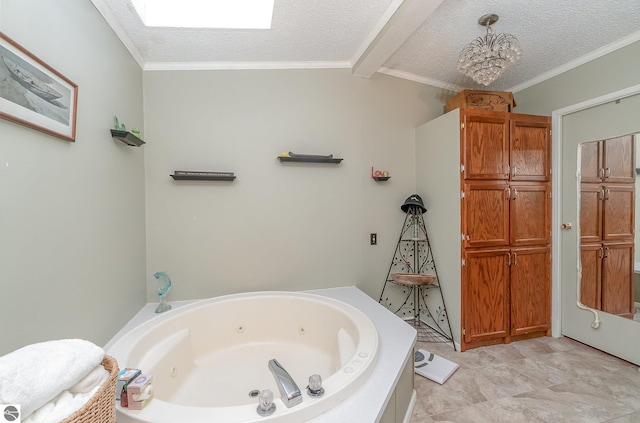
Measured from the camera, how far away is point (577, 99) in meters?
2.32

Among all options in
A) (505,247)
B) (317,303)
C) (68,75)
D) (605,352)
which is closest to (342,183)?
(317,303)

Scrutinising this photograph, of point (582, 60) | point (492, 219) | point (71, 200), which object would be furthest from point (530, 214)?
point (71, 200)

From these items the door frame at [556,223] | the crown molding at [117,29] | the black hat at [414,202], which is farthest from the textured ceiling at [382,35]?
the black hat at [414,202]

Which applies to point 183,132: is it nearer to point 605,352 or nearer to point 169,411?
point 169,411

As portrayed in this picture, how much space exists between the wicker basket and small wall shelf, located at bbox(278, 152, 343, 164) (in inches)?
69.2

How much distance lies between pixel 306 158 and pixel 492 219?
1741 mm

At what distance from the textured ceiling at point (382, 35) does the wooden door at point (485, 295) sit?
1751 mm

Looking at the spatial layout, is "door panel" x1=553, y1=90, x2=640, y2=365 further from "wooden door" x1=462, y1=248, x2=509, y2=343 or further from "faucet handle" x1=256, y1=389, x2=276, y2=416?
A: "faucet handle" x1=256, y1=389, x2=276, y2=416

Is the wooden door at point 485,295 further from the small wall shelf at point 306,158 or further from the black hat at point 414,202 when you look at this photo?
the small wall shelf at point 306,158

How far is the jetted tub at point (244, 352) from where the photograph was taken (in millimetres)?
1019

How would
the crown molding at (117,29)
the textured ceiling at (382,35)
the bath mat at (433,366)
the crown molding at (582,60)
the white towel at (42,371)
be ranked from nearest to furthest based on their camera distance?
the white towel at (42,371) → the crown molding at (117,29) → the textured ceiling at (382,35) → the bath mat at (433,366) → the crown molding at (582,60)

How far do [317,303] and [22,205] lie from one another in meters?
1.74

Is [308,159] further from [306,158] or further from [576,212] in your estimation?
[576,212]

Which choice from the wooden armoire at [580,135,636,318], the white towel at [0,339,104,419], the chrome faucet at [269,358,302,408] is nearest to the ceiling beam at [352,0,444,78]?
the wooden armoire at [580,135,636,318]
